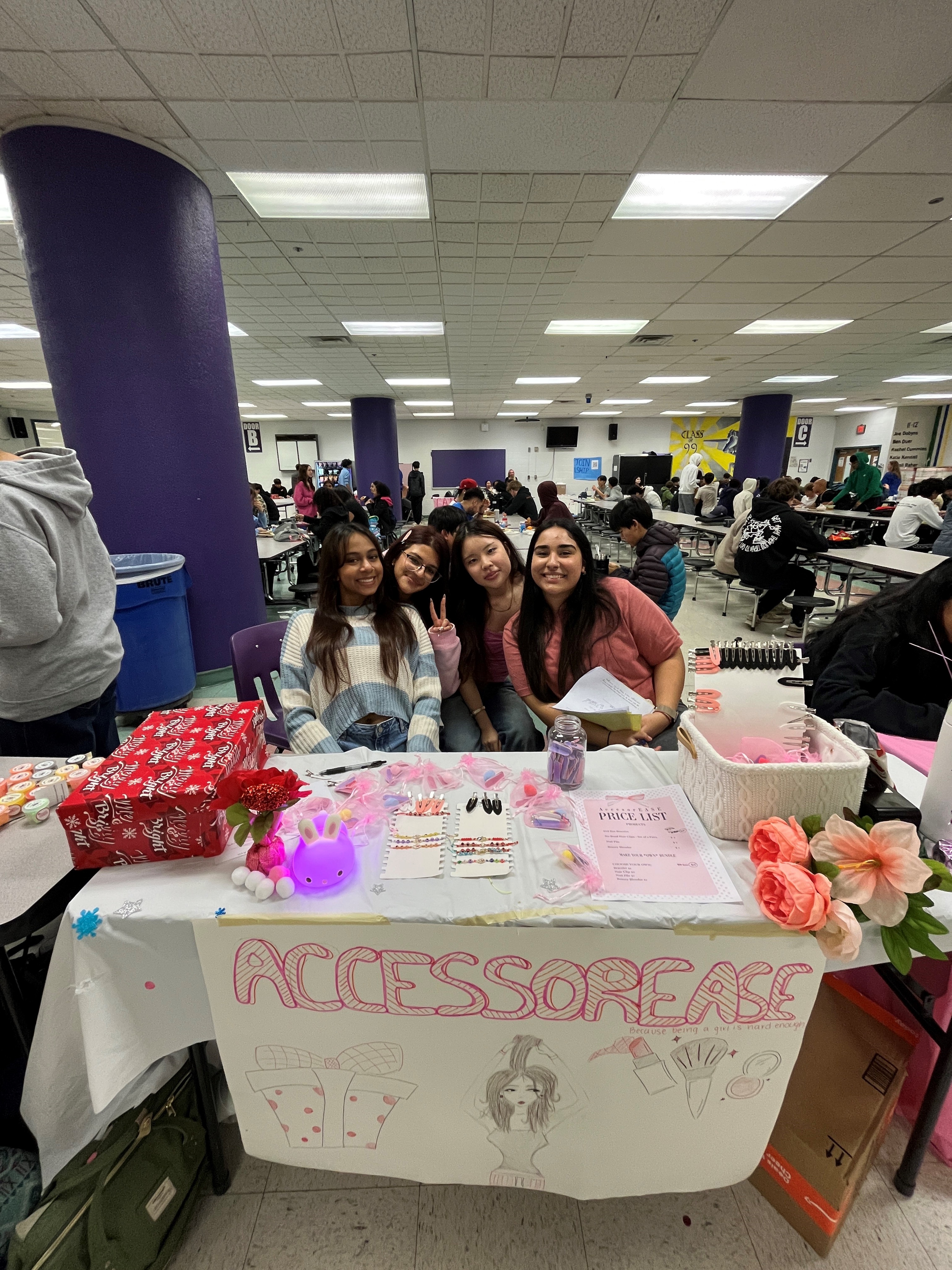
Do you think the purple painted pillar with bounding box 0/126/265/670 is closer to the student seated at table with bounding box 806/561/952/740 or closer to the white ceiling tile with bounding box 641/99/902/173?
the white ceiling tile with bounding box 641/99/902/173

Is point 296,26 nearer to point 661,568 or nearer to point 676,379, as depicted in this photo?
point 661,568

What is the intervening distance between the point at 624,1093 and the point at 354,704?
1287 mm

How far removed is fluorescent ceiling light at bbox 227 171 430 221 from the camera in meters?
3.29

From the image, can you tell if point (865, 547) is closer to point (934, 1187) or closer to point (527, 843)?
point (934, 1187)

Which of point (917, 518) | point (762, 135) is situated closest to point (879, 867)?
point (762, 135)

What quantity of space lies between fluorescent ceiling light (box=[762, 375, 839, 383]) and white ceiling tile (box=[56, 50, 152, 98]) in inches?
409

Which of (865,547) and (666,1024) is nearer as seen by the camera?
A: (666,1024)

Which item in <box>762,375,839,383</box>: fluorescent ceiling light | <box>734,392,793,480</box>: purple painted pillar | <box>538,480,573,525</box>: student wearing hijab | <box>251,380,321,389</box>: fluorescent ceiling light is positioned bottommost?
<box>538,480,573,525</box>: student wearing hijab

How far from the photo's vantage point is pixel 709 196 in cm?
355

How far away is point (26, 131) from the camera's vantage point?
279 cm

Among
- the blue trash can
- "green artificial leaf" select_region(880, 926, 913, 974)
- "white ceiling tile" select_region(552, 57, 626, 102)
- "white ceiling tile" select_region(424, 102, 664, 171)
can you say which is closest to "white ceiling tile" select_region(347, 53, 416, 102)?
"white ceiling tile" select_region(424, 102, 664, 171)

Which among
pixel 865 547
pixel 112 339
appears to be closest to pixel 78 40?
pixel 112 339

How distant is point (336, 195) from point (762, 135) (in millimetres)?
2573

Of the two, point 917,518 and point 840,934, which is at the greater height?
point 917,518
